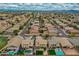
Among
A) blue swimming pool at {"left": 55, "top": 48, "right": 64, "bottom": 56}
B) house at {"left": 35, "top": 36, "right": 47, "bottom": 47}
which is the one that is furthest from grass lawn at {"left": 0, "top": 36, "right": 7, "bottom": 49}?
blue swimming pool at {"left": 55, "top": 48, "right": 64, "bottom": 56}

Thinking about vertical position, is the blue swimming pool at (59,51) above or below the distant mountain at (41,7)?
below

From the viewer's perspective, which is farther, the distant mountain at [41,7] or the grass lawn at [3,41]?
the distant mountain at [41,7]

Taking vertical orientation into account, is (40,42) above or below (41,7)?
below

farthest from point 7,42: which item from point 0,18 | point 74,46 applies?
point 74,46

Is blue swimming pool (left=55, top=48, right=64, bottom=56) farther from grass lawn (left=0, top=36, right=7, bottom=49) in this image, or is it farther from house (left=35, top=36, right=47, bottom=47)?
grass lawn (left=0, top=36, right=7, bottom=49)

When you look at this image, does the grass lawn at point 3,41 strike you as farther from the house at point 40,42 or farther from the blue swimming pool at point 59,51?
the blue swimming pool at point 59,51

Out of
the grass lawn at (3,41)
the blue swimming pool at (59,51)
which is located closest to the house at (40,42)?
the blue swimming pool at (59,51)

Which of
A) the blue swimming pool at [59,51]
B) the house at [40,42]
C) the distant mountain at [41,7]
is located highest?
the distant mountain at [41,7]

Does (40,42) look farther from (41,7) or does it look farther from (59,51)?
(41,7)

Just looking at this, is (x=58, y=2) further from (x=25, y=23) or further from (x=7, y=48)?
(x=7, y=48)

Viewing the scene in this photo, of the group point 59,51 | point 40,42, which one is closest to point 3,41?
point 40,42

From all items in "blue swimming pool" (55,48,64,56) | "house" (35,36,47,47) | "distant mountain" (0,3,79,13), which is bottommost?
"blue swimming pool" (55,48,64,56)
